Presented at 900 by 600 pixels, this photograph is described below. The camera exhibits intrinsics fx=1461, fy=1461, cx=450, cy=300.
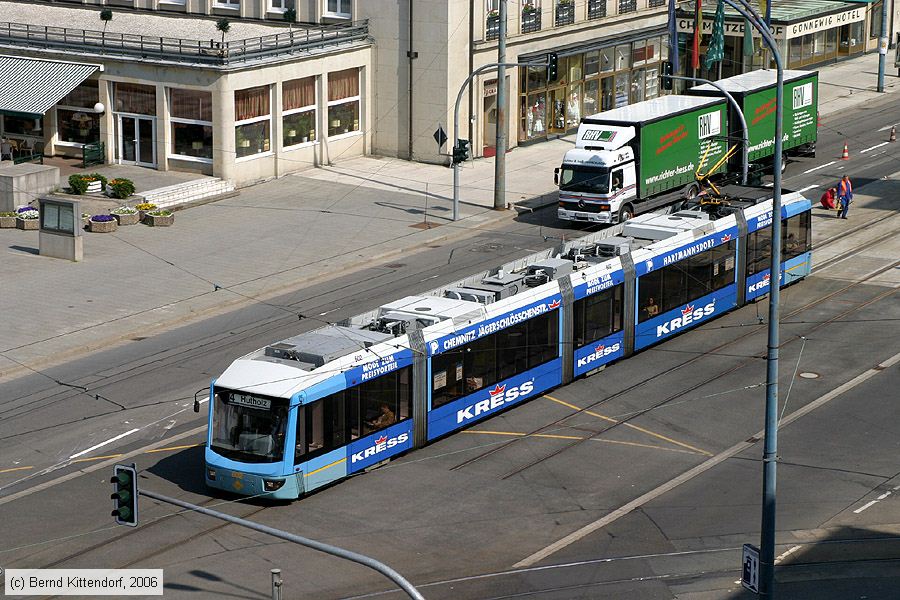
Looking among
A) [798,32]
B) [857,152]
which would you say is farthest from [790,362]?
[798,32]

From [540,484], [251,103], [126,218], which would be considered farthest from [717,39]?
[540,484]

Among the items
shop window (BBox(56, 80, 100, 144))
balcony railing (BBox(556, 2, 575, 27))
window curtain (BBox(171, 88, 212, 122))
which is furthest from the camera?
balcony railing (BBox(556, 2, 575, 27))

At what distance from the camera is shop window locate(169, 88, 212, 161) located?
180 feet

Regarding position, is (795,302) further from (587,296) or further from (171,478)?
(171,478)

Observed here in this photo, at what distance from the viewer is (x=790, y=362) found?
34.9m

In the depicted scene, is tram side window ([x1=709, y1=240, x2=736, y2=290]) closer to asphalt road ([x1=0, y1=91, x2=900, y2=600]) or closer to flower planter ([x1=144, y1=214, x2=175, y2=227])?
asphalt road ([x1=0, y1=91, x2=900, y2=600])

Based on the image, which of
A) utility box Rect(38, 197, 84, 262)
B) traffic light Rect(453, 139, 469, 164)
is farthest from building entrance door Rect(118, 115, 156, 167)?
traffic light Rect(453, 139, 469, 164)

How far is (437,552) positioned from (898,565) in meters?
7.64

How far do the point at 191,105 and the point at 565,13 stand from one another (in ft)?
58.9

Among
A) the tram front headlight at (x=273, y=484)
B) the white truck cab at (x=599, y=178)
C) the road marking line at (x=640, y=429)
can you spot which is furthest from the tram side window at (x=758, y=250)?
the tram front headlight at (x=273, y=484)

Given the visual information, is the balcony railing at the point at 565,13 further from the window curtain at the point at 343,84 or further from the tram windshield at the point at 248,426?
the tram windshield at the point at 248,426

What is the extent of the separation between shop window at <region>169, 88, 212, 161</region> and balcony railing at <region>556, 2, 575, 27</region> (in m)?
17.1

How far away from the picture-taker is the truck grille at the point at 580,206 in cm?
4791

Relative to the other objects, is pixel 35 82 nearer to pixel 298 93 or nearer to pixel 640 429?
pixel 298 93
